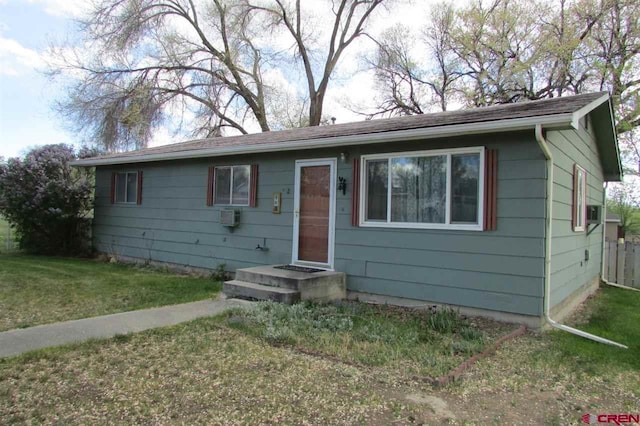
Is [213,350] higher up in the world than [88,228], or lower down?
lower down

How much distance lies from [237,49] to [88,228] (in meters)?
12.7

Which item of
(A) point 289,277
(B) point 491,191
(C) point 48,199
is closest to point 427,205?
(B) point 491,191

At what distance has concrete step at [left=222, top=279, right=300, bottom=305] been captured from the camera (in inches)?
231

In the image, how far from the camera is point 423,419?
285 centimetres

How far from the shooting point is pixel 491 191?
17.9 ft

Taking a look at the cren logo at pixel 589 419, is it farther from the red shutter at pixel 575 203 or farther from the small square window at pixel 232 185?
the small square window at pixel 232 185

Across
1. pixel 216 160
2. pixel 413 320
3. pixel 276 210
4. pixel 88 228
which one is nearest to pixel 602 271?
pixel 413 320

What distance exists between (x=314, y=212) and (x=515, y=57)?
595 inches

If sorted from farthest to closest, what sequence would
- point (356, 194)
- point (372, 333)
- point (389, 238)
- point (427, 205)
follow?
point (356, 194)
point (389, 238)
point (427, 205)
point (372, 333)

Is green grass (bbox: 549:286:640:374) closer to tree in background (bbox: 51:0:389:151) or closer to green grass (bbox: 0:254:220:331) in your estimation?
green grass (bbox: 0:254:220:331)

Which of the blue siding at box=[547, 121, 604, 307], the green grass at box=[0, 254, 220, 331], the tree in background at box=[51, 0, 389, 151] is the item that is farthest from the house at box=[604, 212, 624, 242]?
the tree in background at box=[51, 0, 389, 151]

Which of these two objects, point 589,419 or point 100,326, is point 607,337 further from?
point 100,326

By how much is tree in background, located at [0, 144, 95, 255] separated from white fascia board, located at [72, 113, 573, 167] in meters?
3.70

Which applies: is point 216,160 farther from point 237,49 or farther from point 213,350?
point 237,49
